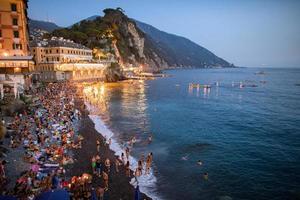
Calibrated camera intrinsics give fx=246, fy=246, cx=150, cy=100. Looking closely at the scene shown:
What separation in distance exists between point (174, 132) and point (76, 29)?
124848 mm

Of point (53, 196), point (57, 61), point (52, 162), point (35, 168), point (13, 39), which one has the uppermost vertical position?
point (13, 39)

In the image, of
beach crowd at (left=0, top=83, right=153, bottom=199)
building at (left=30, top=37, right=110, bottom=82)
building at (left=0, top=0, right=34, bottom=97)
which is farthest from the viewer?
building at (left=30, top=37, right=110, bottom=82)

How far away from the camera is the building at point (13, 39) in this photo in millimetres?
42000

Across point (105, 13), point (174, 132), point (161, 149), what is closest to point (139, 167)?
Result: point (161, 149)

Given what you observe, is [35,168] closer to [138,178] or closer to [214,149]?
[138,178]

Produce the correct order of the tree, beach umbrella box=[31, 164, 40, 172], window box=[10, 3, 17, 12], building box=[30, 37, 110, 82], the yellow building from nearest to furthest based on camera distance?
beach umbrella box=[31, 164, 40, 172] < the yellow building < window box=[10, 3, 17, 12] < building box=[30, 37, 110, 82] < the tree

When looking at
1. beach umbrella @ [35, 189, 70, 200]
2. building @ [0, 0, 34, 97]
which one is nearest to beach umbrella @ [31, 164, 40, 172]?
beach umbrella @ [35, 189, 70, 200]

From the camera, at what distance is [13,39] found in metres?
43.6

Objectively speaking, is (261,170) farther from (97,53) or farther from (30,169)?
(97,53)

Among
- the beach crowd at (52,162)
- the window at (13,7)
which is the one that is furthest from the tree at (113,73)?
the beach crowd at (52,162)

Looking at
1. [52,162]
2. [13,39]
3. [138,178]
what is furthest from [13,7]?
[138,178]

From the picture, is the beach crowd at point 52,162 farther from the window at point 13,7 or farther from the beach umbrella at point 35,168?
the window at point 13,7

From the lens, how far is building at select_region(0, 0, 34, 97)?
4200 centimetres

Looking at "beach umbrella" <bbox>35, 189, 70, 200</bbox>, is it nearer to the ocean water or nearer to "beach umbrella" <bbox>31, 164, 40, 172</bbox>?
"beach umbrella" <bbox>31, 164, 40, 172</bbox>
